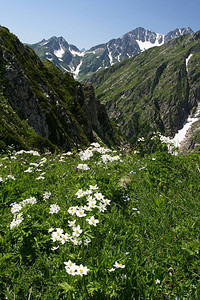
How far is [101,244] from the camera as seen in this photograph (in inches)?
134

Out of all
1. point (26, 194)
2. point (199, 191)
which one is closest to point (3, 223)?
point (26, 194)

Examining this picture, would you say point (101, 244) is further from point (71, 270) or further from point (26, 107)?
point (26, 107)

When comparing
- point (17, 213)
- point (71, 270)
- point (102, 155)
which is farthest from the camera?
point (102, 155)

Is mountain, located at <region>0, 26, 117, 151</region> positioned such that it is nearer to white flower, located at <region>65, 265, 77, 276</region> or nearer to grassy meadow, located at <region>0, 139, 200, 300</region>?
grassy meadow, located at <region>0, 139, 200, 300</region>

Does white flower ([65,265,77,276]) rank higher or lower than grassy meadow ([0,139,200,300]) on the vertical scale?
higher

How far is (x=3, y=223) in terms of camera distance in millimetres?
3705

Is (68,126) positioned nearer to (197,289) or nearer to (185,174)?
(185,174)

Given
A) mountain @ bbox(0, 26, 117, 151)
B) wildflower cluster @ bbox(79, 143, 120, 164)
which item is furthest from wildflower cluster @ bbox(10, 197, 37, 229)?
mountain @ bbox(0, 26, 117, 151)

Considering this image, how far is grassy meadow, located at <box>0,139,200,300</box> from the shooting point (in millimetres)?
2568

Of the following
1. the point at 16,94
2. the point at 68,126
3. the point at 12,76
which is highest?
the point at 12,76

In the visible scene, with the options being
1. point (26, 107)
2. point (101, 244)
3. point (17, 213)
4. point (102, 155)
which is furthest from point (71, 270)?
point (26, 107)

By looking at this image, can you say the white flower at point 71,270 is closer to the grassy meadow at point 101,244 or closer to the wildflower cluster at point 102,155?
the grassy meadow at point 101,244

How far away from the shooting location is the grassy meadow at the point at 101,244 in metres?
2.57

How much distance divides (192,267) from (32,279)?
2386mm
